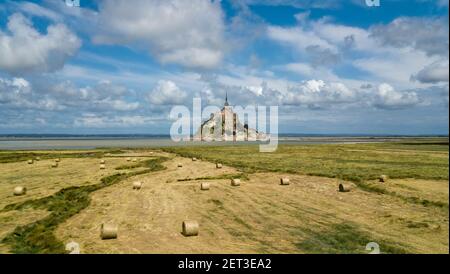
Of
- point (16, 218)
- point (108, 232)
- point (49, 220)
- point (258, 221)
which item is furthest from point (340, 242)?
point (16, 218)

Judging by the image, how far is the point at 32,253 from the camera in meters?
13.3

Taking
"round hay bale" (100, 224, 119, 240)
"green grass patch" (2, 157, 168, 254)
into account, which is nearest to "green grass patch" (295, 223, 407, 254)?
"round hay bale" (100, 224, 119, 240)

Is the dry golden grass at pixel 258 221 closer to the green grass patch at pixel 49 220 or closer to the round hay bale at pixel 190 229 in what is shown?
the round hay bale at pixel 190 229

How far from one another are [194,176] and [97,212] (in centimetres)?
1630

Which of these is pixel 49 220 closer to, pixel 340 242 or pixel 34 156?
pixel 340 242

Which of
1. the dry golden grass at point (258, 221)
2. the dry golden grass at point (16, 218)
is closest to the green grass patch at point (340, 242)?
the dry golden grass at point (258, 221)

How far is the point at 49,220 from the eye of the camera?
18.0m

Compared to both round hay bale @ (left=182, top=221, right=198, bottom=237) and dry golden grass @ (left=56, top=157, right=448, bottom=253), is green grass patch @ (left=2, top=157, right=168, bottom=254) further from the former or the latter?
round hay bale @ (left=182, top=221, right=198, bottom=237)

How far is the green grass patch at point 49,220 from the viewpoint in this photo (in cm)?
1405

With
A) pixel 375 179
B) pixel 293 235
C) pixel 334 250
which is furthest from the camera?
pixel 375 179
